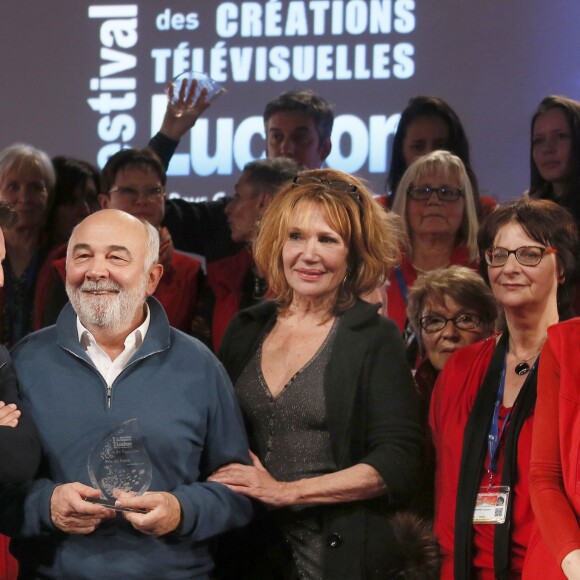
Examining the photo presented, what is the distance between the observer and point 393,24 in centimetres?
611

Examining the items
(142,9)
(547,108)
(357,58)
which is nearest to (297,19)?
(357,58)

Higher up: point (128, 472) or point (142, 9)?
point (142, 9)

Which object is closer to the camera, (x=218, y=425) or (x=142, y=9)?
(x=218, y=425)

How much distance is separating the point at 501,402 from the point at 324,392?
50 cm

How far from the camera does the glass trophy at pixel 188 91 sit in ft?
17.1

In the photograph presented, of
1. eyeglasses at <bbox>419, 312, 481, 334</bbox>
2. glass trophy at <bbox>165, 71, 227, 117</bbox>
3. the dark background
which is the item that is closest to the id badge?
eyeglasses at <bbox>419, 312, 481, 334</bbox>

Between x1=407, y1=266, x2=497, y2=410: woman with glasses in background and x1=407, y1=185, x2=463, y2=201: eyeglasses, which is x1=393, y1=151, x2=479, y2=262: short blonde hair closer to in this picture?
x1=407, y1=185, x2=463, y2=201: eyeglasses

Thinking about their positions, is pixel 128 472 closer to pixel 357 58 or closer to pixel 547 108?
pixel 547 108

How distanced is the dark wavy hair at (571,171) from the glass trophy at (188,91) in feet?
4.53

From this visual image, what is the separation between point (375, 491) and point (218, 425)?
438mm

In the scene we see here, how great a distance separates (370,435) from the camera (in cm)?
312

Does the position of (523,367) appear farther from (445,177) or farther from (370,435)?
(445,177)

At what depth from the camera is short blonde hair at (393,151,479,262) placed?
4.46 m

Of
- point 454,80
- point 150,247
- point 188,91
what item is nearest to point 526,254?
point 150,247
